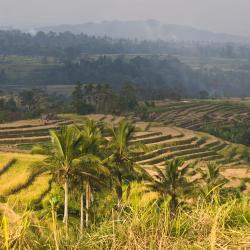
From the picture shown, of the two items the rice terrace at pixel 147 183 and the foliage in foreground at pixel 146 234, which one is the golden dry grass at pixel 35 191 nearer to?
the rice terrace at pixel 147 183

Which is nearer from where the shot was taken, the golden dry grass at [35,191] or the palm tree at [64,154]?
the palm tree at [64,154]

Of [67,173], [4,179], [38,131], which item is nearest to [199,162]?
[38,131]

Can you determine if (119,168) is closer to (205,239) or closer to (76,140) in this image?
(76,140)

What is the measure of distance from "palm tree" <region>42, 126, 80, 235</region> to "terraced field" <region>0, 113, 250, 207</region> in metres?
11.2

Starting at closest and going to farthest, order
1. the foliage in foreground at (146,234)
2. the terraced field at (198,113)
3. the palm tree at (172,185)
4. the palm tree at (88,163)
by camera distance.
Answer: the foliage in foreground at (146,234)
the palm tree at (88,163)
the palm tree at (172,185)
the terraced field at (198,113)

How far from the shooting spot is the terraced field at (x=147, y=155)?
45094 mm

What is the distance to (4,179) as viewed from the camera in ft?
152

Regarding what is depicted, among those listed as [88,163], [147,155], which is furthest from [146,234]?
[147,155]

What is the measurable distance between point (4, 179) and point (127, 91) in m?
105

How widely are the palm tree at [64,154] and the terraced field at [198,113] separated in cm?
10110

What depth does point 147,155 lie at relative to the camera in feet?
226

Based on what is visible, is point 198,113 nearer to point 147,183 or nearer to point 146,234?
point 147,183

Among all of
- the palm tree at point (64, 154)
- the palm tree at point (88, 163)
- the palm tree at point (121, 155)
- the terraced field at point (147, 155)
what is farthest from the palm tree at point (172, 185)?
the terraced field at point (147, 155)

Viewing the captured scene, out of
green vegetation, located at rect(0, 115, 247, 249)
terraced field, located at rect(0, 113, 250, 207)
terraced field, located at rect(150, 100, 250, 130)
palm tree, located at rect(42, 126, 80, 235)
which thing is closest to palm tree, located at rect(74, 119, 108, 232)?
green vegetation, located at rect(0, 115, 247, 249)
